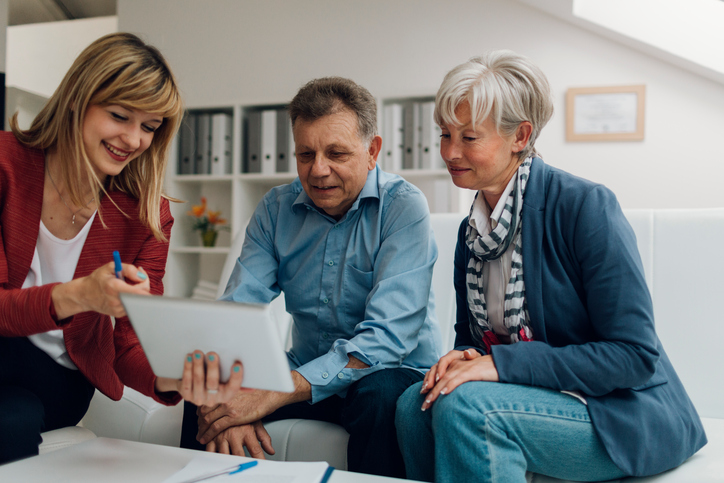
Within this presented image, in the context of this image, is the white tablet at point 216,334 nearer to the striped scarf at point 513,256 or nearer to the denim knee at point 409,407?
the denim knee at point 409,407

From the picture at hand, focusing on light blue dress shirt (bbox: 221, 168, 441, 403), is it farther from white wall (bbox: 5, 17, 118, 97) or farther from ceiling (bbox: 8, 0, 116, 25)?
ceiling (bbox: 8, 0, 116, 25)

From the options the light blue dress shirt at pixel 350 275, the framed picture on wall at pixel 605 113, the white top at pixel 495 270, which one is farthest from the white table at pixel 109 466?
the framed picture on wall at pixel 605 113

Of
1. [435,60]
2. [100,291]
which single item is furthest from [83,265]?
[435,60]

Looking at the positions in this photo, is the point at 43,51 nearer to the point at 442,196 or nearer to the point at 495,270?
the point at 442,196

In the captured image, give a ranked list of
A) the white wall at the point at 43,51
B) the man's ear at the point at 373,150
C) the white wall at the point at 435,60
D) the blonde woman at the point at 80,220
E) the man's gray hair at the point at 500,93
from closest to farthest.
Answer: the blonde woman at the point at 80,220, the man's gray hair at the point at 500,93, the man's ear at the point at 373,150, the white wall at the point at 435,60, the white wall at the point at 43,51

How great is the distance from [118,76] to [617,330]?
0.99 metres

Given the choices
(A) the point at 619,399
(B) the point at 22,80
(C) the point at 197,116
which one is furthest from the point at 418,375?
(B) the point at 22,80

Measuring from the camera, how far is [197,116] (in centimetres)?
319

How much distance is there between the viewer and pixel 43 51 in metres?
3.52

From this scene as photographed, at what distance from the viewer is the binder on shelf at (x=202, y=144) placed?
10.3 feet

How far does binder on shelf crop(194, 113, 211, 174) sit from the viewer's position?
313 centimetres

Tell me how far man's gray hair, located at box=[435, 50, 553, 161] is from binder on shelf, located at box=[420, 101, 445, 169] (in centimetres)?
165

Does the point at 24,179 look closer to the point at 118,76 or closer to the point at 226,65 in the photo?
the point at 118,76

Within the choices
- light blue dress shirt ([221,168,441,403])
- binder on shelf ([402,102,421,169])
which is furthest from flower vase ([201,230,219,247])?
light blue dress shirt ([221,168,441,403])
